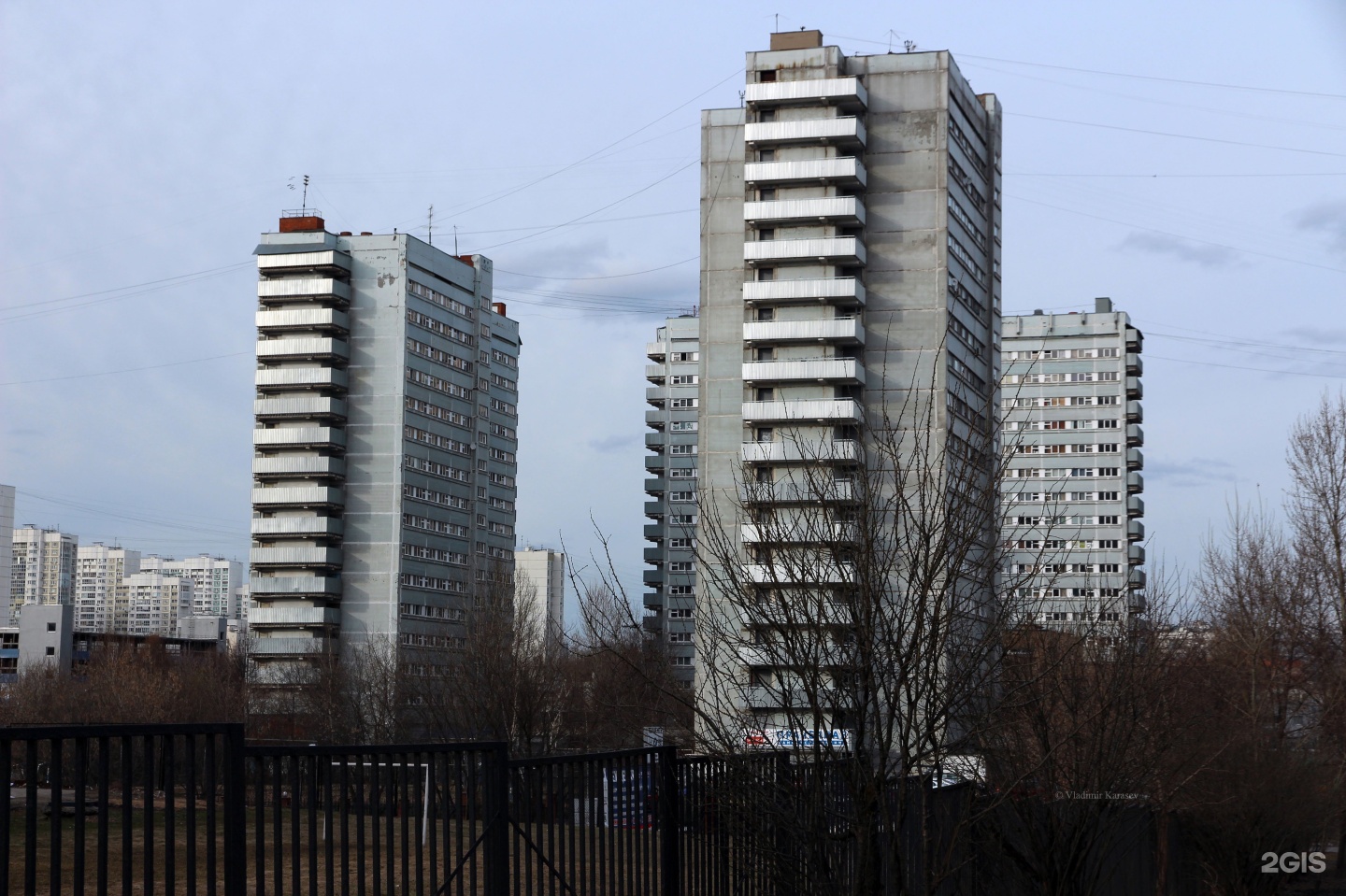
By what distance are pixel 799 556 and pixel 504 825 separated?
2.75 m

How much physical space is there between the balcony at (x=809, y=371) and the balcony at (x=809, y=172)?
33.0ft

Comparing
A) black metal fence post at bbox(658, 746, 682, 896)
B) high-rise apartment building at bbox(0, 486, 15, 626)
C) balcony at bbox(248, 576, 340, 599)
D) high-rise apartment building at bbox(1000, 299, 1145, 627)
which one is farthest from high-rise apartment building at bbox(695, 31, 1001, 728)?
high-rise apartment building at bbox(0, 486, 15, 626)

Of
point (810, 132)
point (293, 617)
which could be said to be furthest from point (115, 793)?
point (293, 617)

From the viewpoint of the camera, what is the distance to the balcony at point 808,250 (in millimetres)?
80688

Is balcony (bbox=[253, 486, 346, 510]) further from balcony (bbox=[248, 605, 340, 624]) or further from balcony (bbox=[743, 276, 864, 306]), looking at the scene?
balcony (bbox=[743, 276, 864, 306])

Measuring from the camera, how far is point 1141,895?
21250 mm

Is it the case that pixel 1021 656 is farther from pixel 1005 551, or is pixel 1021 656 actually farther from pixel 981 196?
pixel 981 196

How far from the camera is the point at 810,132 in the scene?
81812mm

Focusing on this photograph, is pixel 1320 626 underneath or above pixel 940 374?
underneath

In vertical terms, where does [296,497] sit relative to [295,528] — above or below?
above

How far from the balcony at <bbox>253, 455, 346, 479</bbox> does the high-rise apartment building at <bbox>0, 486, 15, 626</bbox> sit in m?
90.3

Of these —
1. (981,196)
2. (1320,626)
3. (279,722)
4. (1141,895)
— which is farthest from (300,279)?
(1141,895)

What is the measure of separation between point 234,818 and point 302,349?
104674 mm

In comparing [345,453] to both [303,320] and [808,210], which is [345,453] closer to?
[303,320]
